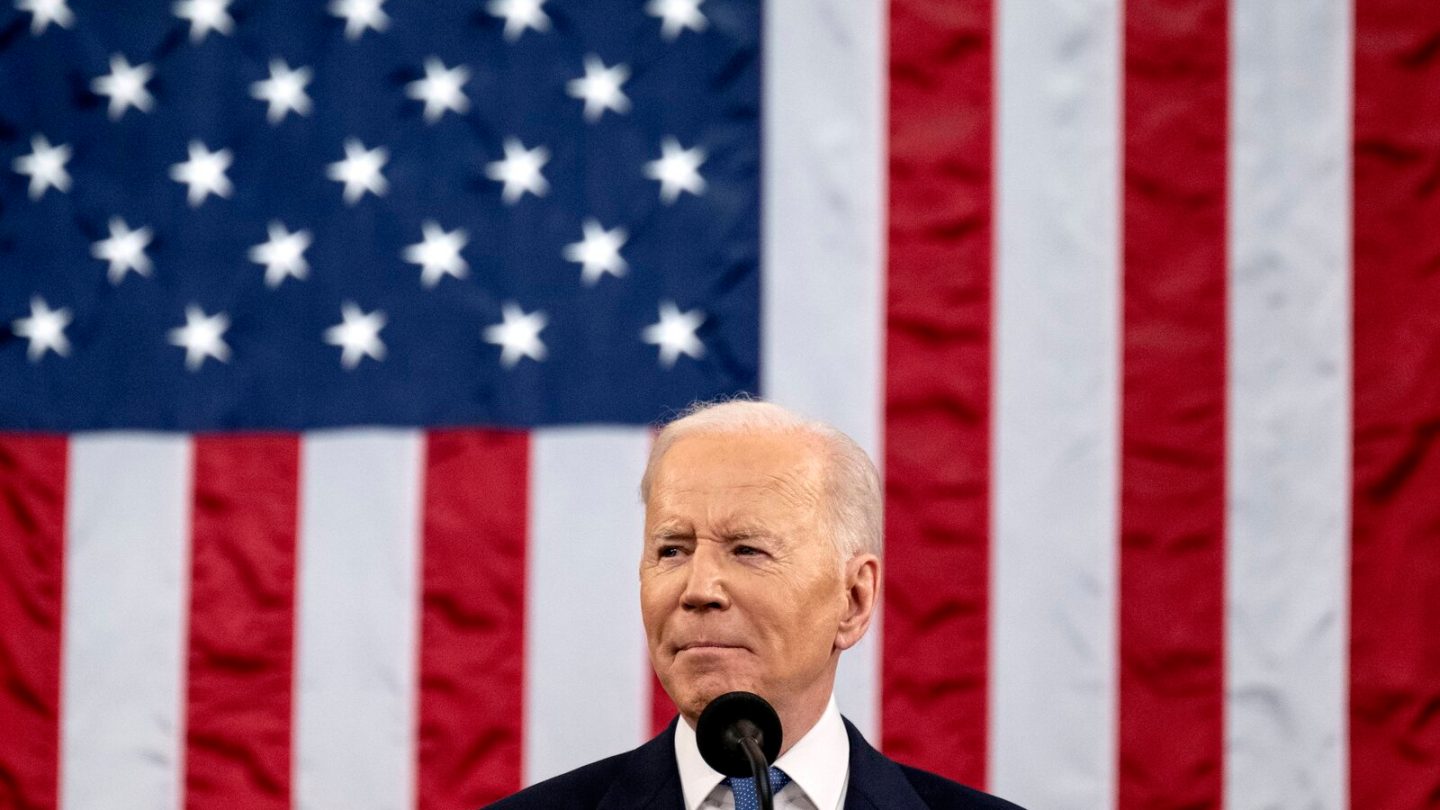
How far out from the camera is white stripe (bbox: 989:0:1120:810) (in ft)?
10.6

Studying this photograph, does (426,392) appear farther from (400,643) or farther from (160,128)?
(160,128)

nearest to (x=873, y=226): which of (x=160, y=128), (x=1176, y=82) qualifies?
(x=1176, y=82)

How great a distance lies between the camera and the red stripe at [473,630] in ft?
10.7

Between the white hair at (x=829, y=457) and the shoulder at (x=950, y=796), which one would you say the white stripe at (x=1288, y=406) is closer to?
the shoulder at (x=950, y=796)

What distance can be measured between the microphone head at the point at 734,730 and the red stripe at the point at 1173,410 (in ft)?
6.24

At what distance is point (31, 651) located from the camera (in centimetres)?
332

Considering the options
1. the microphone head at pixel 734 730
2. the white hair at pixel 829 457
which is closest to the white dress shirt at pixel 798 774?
the white hair at pixel 829 457

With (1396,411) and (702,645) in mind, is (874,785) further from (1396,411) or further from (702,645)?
(1396,411)

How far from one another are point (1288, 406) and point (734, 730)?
2157mm

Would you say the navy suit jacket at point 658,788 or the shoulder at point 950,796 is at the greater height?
the navy suit jacket at point 658,788

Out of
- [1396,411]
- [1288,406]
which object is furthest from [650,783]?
[1396,411]

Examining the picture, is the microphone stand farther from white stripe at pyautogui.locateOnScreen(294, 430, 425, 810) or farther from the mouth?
white stripe at pyautogui.locateOnScreen(294, 430, 425, 810)

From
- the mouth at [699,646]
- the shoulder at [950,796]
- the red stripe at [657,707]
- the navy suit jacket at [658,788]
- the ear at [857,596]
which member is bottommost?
the red stripe at [657,707]

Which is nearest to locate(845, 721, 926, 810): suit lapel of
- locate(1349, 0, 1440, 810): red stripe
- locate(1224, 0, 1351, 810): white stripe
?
locate(1224, 0, 1351, 810): white stripe
